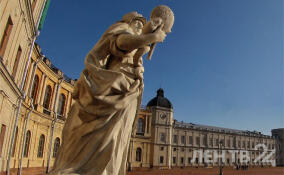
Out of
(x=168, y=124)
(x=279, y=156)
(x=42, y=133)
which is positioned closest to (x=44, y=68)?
(x=42, y=133)

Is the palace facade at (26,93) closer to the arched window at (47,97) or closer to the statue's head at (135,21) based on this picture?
the arched window at (47,97)

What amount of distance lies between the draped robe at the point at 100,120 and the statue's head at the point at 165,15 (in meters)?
0.44

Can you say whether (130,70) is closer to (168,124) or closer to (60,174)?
(60,174)

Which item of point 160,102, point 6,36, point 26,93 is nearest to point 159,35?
point 6,36

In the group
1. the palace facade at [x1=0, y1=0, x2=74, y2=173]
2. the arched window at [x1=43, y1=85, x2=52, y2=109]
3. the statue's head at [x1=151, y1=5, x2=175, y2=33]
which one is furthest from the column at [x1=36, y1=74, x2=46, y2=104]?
the statue's head at [x1=151, y1=5, x2=175, y2=33]

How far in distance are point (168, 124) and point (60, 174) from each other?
4212cm

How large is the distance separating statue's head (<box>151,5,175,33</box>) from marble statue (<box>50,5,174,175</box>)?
9 centimetres

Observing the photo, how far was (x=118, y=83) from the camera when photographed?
1.99 m

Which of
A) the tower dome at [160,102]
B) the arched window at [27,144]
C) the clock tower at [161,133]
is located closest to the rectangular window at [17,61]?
the arched window at [27,144]

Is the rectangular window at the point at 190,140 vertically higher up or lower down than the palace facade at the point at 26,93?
lower down

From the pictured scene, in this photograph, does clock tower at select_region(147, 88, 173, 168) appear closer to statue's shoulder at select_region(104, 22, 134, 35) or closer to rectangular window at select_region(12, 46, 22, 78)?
rectangular window at select_region(12, 46, 22, 78)

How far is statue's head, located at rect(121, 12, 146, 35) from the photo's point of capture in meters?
2.52

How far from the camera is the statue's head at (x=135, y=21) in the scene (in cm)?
252

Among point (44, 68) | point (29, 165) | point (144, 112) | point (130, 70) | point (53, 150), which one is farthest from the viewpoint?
A: point (144, 112)
